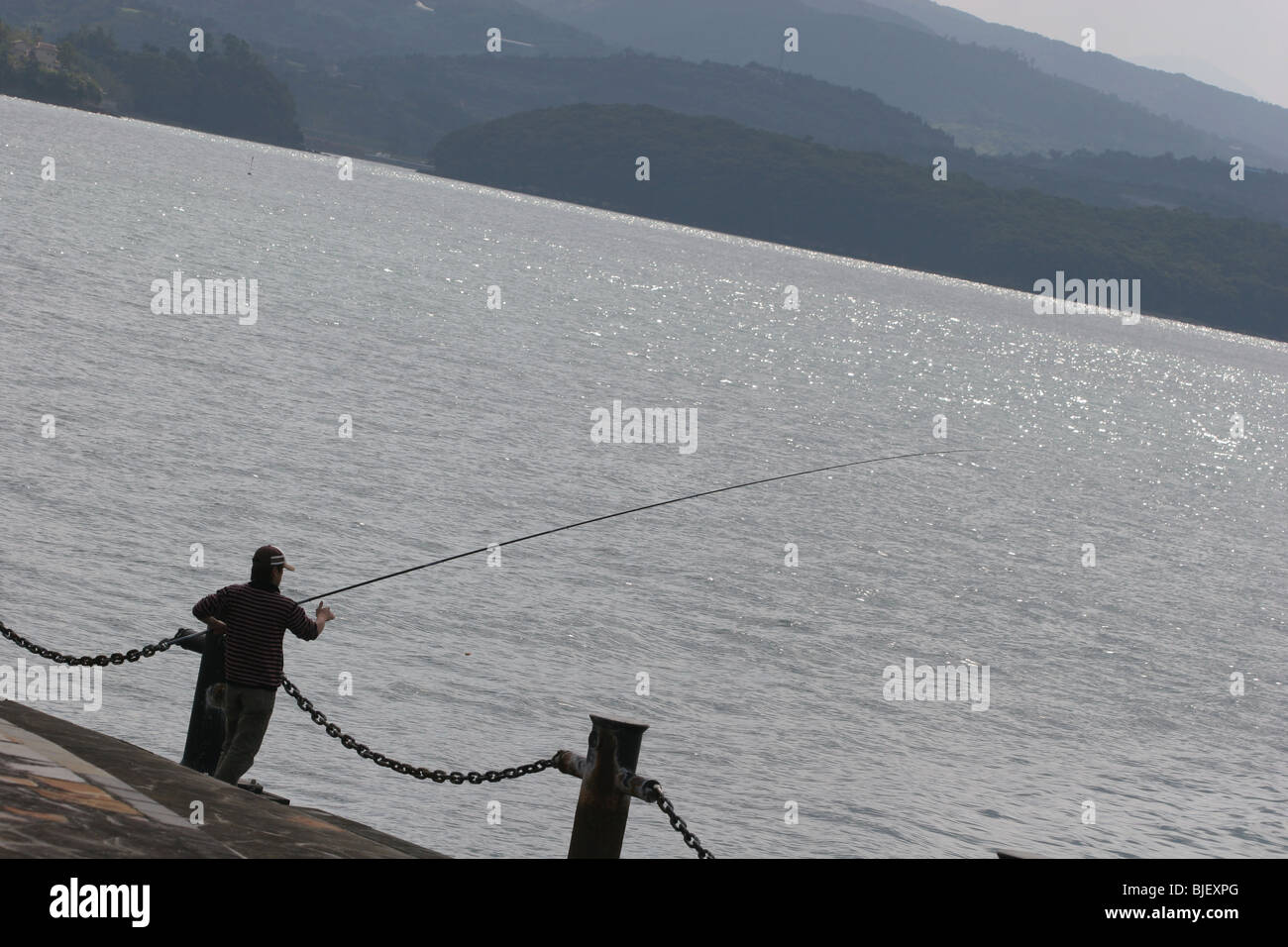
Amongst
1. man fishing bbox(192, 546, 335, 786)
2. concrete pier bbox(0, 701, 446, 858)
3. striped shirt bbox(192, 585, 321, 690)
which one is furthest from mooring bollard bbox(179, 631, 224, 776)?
concrete pier bbox(0, 701, 446, 858)

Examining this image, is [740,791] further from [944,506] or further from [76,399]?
[944,506]

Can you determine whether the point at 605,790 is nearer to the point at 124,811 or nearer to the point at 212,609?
the point at 124,811

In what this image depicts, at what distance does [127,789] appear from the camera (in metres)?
7.58

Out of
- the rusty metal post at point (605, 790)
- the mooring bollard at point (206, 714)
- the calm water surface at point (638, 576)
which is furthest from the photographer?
the calm water surface at point (638, 576)

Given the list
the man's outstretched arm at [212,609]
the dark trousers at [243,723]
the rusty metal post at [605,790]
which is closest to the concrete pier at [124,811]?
the dark trousers at [243,723]

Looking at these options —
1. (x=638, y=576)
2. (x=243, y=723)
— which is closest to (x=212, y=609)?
(x=243, y=723)

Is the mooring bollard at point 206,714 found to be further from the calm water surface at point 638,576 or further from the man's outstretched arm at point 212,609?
the calm water surface at point 638,576

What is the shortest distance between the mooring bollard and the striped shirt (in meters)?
0.30

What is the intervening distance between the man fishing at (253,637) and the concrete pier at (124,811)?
41cm

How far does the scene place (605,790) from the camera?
7824 millimetres

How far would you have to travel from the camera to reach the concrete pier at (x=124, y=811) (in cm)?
641
